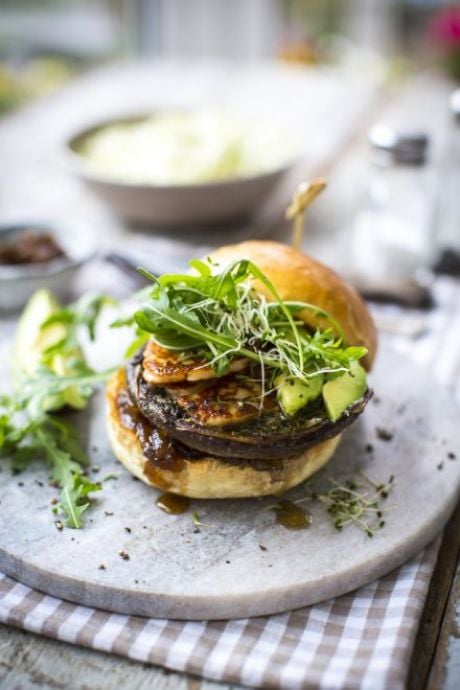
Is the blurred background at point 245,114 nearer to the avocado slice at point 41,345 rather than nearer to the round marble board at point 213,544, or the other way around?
the avocado slice at point 41,345

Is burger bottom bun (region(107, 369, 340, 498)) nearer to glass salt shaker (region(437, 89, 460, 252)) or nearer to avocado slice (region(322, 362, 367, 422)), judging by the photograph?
avocado slice (region(322, 362, 367, 422))

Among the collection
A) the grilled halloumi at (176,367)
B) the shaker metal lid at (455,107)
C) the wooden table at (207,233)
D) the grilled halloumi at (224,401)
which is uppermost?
the shaker metal lid at (455,107)

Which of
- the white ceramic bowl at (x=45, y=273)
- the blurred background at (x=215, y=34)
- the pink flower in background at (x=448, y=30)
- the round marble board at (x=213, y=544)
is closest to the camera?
the round marble board at (x=213, y=544)

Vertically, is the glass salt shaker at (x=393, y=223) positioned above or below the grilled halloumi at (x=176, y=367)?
below

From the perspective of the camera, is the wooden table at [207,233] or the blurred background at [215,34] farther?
the blurred background at [215,34]

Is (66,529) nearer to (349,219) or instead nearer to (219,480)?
(219,480)

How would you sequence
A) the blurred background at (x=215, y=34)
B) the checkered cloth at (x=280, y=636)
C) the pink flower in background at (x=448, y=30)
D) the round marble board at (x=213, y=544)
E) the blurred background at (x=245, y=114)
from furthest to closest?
1. the blurred background at (x=215, y=34)
2. the pink flower in background at (x=448, y=30)
3. the blurred background at (x=245, y=114)
4. the round marble board at (x=213, y=544)
5. the checkered cloth at (x=280, y=636)

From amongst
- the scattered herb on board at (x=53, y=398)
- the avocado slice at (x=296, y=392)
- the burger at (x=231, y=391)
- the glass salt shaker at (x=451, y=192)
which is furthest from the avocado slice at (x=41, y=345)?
the glass salt shaker at (x=451, y=192)
